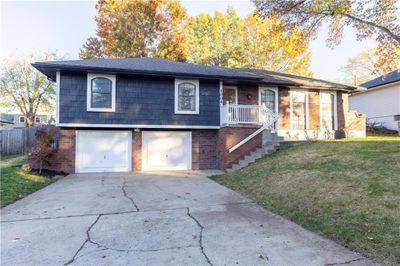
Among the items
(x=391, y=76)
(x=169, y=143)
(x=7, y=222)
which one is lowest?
(x=7, y=222)

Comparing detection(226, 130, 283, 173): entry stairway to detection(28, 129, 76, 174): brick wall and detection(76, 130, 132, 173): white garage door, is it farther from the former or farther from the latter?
detection(28, 129, 76, 174): brick wall

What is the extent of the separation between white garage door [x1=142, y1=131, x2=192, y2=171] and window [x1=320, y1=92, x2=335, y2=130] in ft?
24.9

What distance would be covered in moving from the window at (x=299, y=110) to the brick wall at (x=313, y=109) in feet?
0.94

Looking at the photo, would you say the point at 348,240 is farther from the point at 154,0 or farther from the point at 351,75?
the point at 351,75

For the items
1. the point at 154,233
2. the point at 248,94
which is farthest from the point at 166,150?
the point at 154,233

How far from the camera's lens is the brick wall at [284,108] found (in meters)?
13.7

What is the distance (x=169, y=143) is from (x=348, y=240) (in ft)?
30.8

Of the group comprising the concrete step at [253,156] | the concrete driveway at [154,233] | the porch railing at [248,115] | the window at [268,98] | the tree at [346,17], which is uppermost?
the tree at [346,17]

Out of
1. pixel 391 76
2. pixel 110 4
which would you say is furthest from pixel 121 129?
pixel 391 76

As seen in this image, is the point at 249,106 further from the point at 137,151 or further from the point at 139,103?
the point at 137,151

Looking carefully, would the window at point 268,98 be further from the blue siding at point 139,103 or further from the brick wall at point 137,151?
the brick wall at point 137,151

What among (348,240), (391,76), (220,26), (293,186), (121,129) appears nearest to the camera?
(348,240)

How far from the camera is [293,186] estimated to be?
6.74 metres

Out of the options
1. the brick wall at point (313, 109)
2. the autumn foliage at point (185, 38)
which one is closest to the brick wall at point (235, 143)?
the brick wall at point (313, 109)
